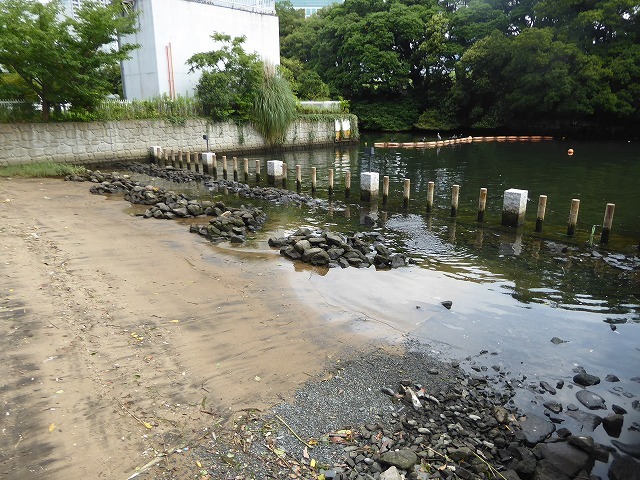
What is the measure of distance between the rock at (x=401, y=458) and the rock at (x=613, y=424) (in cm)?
256

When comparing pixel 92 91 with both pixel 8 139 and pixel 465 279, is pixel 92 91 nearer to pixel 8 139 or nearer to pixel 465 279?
A: pixel 8 139

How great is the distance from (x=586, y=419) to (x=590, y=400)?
404mm

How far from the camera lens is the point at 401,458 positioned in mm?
4352

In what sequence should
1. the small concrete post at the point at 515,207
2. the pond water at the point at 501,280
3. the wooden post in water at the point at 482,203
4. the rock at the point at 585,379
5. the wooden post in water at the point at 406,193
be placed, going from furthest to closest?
the wooden post in water at the point at 406,193, the wooden post in water at the point at 482,203, the small concrete post at the point at 515,207, the pond water at the point at 501,280, the rock at the point at 585,379

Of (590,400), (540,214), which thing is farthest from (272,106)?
(590,400)

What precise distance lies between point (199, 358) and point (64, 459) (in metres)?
2.07

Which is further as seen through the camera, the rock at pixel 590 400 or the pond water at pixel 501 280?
the pond water at pixel 501 280

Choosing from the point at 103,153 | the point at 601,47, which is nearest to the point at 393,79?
the point at 601,47

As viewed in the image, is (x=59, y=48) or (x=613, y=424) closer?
(x=613, y=424)

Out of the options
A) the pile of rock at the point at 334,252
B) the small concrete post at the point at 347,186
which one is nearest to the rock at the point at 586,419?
the pile of rock at the point at 334,252

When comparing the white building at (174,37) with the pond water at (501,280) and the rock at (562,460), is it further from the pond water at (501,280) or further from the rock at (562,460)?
the rock at (562,460)

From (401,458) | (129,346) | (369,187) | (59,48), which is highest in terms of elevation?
(59,48)

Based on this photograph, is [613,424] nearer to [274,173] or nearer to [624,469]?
[624,469]

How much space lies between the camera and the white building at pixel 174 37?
28500 mm
